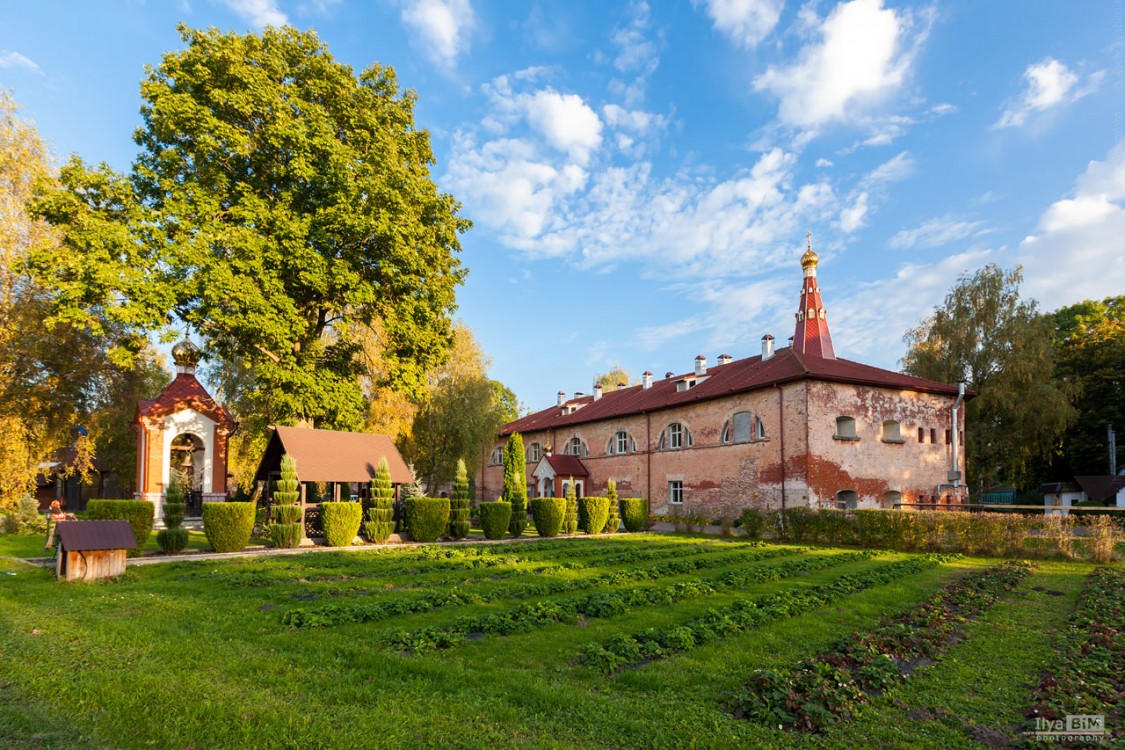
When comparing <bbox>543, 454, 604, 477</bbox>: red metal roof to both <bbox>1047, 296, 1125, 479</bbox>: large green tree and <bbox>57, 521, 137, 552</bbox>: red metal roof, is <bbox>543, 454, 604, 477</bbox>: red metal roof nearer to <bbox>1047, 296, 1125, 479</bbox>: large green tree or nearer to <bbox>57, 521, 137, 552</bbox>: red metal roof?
<bbox>57, 521, 137, 552</bbox>: red metal roof

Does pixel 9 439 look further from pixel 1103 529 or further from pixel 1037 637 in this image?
pixel 1103 529

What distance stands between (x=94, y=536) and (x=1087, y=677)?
14903 millimetres

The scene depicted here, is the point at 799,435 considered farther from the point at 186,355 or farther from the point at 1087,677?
the point at 186,355

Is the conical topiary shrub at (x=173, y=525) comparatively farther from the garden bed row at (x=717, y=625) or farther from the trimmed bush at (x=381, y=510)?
the garden bed row at (x=717, y=625)

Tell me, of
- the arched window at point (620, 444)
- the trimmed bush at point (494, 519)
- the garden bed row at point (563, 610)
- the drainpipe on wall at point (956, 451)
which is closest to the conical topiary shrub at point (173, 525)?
the trimmed bush at point (494, 519)

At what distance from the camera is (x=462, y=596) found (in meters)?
9.26

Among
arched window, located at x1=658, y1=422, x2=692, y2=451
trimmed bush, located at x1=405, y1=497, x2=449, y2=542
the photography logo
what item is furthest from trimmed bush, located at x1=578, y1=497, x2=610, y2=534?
the photography logo

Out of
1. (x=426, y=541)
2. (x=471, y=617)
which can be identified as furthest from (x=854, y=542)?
(x=471, y=617)

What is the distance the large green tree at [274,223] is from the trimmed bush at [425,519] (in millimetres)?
5128

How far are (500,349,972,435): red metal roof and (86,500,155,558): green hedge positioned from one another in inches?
879

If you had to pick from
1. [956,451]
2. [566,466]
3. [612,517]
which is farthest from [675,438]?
[956,451]

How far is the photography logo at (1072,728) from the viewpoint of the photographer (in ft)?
14.0

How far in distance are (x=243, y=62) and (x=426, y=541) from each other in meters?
18.5

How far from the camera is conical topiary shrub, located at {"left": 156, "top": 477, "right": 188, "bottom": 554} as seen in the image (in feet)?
51.4
